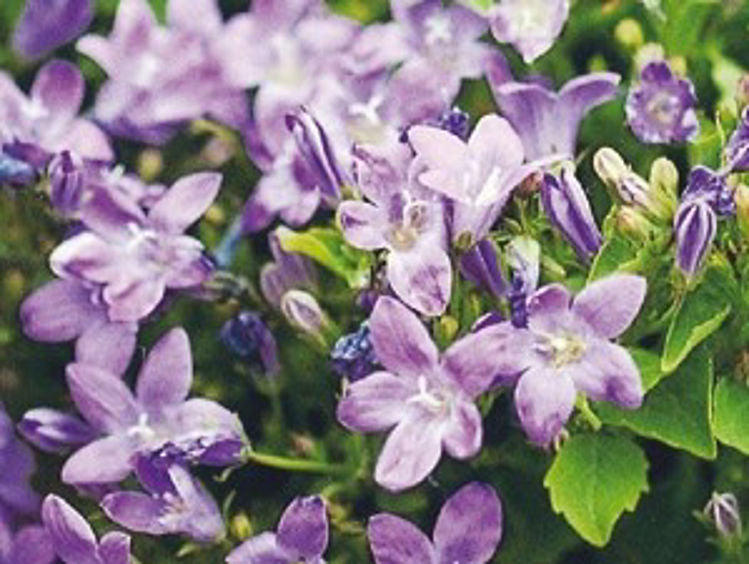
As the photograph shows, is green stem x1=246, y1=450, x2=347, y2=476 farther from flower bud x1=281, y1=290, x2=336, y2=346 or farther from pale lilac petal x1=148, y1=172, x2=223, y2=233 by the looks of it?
pale lilac petal x1=148, y1=172, x2=223, y2=233

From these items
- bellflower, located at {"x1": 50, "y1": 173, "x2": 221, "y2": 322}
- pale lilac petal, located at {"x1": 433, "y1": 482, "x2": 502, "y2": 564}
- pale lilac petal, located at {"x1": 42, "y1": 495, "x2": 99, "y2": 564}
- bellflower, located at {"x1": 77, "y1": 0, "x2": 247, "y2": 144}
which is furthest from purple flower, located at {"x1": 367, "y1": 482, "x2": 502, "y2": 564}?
bellflower, located at {"x1": 77, "y1": 0, "x2": 247, "y2": 144}

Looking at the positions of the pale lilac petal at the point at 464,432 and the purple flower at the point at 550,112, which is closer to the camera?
the pale lilac petal at the point at 464,432

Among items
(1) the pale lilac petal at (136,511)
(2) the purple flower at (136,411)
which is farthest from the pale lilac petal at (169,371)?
(1) the pale lilac petal at (136,511)

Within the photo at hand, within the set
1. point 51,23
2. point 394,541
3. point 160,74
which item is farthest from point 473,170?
point 51,23

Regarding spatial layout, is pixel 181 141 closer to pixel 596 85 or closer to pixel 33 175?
pixel 33 175

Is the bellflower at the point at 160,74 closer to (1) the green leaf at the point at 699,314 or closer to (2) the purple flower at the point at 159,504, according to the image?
(2) the purple flower at the point at 159,504

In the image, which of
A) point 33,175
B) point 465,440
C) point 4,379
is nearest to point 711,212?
point 465,440
